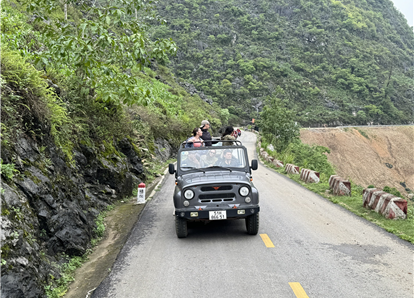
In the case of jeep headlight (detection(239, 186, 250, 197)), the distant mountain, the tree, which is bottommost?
jeep headlight (detection(239, 186, 250, 197))

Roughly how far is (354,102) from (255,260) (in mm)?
110196

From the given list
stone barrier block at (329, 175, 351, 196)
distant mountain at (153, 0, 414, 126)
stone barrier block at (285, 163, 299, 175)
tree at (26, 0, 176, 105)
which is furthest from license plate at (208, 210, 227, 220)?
distant mountain at (153, 0, 414, 126)

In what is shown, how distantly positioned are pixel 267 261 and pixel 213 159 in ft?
9.92

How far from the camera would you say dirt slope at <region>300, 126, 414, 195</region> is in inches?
1986

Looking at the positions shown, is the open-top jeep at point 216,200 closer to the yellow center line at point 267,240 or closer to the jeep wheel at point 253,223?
the jeep wheel at point 253,223

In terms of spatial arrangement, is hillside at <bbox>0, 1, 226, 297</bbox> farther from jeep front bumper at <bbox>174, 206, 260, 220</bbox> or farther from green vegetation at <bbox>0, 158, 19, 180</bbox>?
jeep front bumper at <bbox>174, 206, 260, 220</bbox>

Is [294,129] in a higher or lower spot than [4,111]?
lower

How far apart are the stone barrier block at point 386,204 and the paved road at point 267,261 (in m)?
A: 0.86

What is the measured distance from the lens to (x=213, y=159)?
846 centimetres

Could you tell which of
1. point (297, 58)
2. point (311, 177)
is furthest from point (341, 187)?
point (297, 58)

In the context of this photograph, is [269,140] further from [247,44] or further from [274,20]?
[274,20]

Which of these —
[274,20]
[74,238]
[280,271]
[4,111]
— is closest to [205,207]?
[280,271]

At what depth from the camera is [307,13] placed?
14000 cm

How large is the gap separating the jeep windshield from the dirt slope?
134 feet
